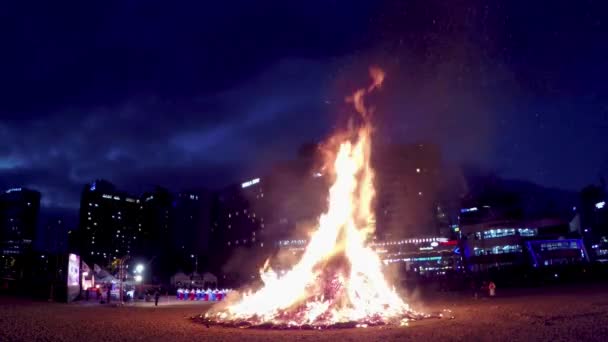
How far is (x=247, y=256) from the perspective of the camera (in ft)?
510

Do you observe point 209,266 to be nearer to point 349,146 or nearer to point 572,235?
point 572,235

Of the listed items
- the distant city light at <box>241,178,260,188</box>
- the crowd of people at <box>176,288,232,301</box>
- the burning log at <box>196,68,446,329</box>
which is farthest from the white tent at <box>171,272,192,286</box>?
the distant city light at <box>241,178,260,188</box>

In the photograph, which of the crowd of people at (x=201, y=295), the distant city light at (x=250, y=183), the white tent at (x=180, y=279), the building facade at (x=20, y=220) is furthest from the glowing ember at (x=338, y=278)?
the building facade at (x=20, y=220)

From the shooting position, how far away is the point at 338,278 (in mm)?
23578

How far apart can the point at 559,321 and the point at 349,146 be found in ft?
42.6

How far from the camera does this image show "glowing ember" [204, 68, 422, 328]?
71.0 ft

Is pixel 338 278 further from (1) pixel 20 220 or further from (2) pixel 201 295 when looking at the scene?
(1) pixel 20 220

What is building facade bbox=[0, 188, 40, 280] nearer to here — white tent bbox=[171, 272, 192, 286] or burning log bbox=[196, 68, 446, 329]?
white tent bbox=[171, 272, 192, 286]

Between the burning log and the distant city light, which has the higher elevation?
the distant city light

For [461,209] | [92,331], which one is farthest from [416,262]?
[92,331]

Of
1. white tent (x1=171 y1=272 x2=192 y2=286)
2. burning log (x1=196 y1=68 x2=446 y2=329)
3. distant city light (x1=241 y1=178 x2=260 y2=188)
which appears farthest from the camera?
distant city light (x1=241 y1=178 x2=260 y2=188)

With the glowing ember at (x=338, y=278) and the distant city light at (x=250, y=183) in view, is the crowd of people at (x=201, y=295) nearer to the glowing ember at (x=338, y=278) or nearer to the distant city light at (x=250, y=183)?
the glowing ember at (x=338, y=278)

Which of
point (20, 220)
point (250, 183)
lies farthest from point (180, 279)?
point (20, 220)

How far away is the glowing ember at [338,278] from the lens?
2164cm
